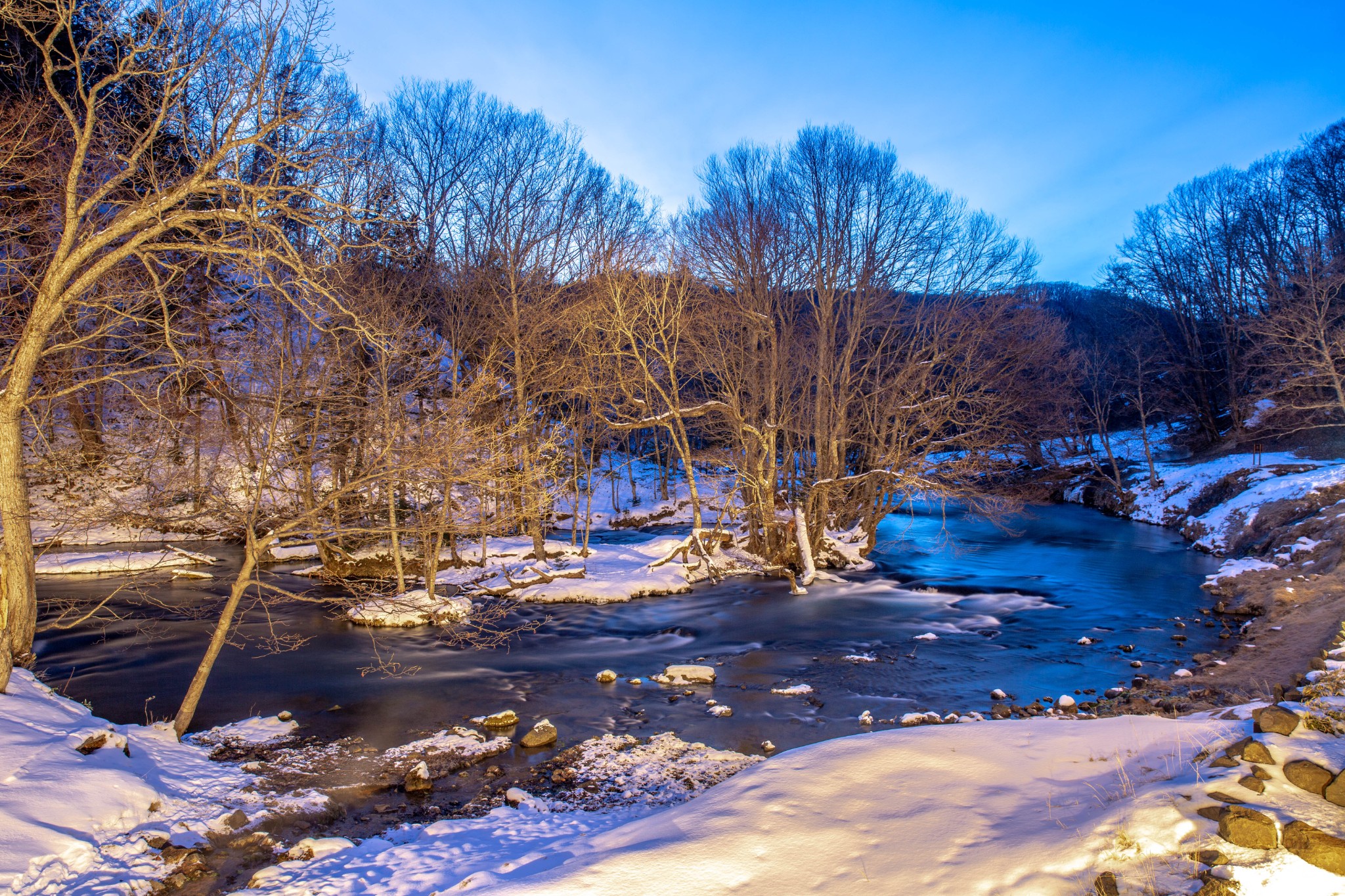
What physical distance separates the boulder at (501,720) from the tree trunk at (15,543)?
15.7 ft

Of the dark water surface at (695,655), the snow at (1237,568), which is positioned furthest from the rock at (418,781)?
the snow at (1237,568)

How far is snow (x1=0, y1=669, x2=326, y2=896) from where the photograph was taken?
4652 millimetres

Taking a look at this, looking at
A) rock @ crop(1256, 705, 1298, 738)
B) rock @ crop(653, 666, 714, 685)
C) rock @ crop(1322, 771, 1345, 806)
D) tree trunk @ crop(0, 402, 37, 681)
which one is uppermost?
tree trunk @ crop(0, 402, 37, 681)

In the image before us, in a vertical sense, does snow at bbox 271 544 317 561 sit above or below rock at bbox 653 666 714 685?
above

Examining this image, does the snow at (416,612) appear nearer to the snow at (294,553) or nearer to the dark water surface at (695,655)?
the dark water surface at (695,655)

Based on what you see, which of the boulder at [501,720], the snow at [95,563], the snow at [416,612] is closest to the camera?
the boulder at [501,720]

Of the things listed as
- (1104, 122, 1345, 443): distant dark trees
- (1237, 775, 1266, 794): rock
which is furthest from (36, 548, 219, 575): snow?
(1104, 122, 1345, 443): distant dark trees

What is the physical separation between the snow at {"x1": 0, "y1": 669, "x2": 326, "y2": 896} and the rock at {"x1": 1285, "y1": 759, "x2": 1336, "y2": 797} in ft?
24.1

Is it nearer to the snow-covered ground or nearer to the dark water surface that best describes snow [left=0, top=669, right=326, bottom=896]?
the dark water surface

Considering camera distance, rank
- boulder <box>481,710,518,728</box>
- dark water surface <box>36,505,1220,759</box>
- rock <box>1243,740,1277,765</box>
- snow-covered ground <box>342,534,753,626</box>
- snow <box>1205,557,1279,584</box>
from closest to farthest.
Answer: rock <box>1243,740,1277,765</box>, boulder <box>481,710,518,728</box>, dark water surface <box>36,505,1220,759</box>, snow-covered ground <box>342,534,753,626</box>, snow <box>1205,557,1279,584</box>

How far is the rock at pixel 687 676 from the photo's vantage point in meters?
10.8

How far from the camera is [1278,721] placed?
14.2 feet

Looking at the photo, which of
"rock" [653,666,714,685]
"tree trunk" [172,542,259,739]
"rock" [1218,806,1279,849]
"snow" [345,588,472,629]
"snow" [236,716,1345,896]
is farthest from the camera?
"snow" [345,588,472,629]

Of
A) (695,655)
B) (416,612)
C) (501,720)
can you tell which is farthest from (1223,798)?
(416,612)
